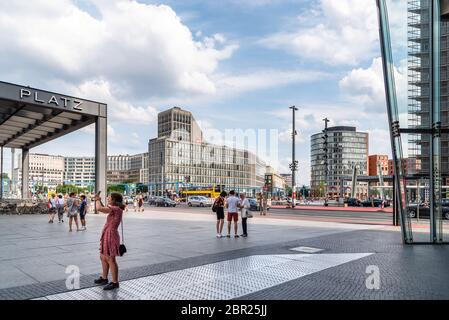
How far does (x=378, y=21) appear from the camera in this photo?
12.5 meters

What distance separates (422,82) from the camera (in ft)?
40.1

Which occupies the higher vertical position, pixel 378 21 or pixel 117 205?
pixel 378 21

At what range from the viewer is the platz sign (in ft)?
72.1

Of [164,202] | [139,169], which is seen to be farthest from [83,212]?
[139,169]

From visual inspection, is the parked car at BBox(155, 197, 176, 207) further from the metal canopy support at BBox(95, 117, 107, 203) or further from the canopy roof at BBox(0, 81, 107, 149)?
the metal canopy support at BBox(95, 117, 107, 203)

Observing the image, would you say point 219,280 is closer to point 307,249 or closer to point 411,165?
point 307,249

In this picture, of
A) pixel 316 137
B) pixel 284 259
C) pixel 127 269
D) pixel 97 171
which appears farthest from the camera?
pixel 316 137

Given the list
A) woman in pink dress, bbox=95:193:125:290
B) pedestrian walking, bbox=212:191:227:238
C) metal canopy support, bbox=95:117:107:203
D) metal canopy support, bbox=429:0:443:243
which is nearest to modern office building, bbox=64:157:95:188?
metal canopy support, bbox=95:117:107:203

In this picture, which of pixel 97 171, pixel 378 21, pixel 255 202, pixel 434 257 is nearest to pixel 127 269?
pixel 434 257

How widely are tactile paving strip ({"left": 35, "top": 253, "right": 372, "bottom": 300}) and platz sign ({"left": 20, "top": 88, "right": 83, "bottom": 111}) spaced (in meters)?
19.0

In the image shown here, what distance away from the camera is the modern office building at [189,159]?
131500 millimetres

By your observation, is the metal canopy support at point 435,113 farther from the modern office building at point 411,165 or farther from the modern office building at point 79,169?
the modern office building at point 79,169

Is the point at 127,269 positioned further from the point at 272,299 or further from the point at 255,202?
the point at 255,202
